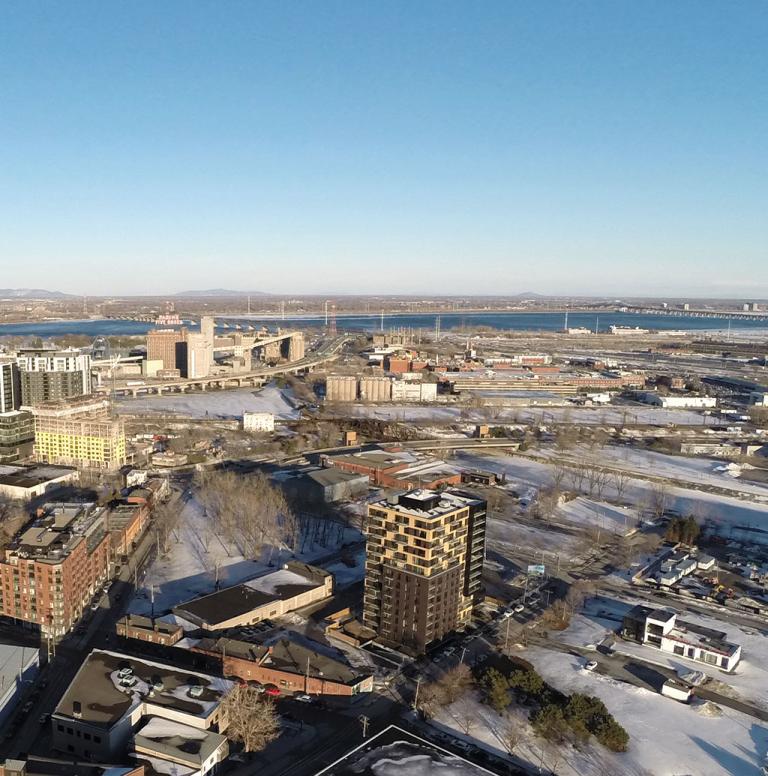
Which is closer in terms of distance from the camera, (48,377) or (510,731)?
(510,731)

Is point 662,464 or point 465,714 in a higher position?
point 662,464

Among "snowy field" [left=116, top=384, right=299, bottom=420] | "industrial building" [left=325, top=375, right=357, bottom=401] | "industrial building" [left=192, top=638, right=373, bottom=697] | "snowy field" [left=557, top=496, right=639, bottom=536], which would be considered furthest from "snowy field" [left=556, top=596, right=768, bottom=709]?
"industrial building" [left=325, top=375, right=357, bottom=401]

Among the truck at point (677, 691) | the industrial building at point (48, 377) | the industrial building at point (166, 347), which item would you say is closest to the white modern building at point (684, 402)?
the industrial building at point (166, 347)

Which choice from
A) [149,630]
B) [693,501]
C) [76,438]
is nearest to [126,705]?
[149,630]

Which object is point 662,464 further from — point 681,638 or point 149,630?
point 149,630

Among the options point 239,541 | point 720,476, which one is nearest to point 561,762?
point 239,541
